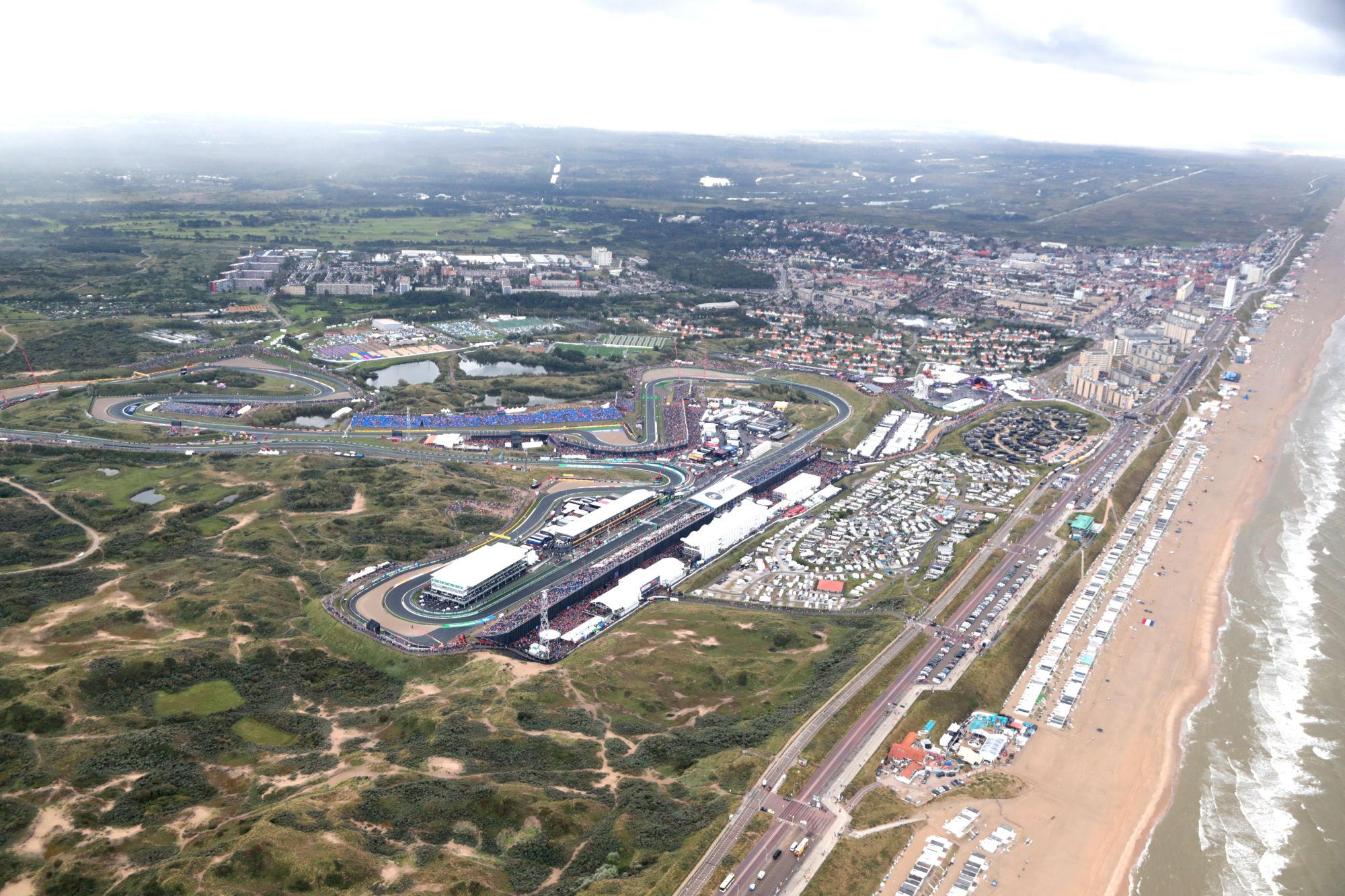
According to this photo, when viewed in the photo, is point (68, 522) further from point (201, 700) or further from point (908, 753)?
point (908, 753)

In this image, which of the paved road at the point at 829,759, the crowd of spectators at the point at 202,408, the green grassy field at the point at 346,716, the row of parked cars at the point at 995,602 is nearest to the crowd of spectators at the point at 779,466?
the paved road at the point at 829,759

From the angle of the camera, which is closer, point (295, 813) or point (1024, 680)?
point (295, 813)

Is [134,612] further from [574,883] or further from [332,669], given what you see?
[574,883]

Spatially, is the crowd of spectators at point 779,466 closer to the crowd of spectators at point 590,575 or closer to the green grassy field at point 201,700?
the crowd of spectators at point 590,575

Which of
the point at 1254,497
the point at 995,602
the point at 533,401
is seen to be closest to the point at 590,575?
the point at 995,602

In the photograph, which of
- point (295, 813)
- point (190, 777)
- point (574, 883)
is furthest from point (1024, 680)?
point (190, 777)

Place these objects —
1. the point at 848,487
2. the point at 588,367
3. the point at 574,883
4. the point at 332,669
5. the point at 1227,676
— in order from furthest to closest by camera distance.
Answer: the point at 588,367
the point at 848,487
the point at 1227,676
the point at 332,669
the point at 574,883
